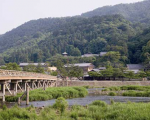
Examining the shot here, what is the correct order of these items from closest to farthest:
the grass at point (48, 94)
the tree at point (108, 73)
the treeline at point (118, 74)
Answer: the grass at point (48, 94), the treeline at point (118, 74), the tree at point (108, 73)

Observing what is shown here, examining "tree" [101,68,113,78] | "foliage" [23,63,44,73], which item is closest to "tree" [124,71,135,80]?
"tree" [101,68,113,78]

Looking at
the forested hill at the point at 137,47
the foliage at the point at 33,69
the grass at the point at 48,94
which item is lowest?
the grass at the point at 48,94

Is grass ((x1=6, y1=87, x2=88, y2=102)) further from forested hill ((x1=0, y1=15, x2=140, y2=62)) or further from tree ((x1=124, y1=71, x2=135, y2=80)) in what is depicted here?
forested hill ((x1=0, y1=15, x2=140, y2=62))

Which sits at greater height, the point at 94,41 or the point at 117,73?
the point at 94,41

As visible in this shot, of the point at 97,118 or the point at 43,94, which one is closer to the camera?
the point at 97,118

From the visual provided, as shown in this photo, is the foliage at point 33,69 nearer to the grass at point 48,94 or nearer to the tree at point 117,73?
the tree at point 117,73

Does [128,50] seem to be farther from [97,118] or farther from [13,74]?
[97,118]

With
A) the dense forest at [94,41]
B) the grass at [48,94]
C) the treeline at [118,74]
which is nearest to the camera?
the grass at [48,94]

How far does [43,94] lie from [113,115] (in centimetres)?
1730

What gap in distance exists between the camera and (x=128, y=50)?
107062 mm

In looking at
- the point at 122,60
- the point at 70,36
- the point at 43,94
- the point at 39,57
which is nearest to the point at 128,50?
the point at 122,60

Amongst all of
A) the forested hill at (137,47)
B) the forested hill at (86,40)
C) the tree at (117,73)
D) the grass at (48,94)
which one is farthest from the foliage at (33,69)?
the forested hill at (86,40)

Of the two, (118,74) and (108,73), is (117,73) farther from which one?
(108,73)

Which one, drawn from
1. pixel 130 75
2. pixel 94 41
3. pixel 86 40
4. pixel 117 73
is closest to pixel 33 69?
pixel 117 73
